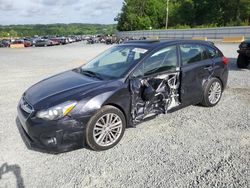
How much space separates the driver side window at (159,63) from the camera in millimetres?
4355

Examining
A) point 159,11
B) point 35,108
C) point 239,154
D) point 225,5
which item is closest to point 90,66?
point 35,108

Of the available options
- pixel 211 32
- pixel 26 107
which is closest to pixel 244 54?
pixel 26 107

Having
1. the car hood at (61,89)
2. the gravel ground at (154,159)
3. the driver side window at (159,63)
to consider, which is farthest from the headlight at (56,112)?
the driver side window at (159,63)

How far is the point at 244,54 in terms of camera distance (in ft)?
31.4

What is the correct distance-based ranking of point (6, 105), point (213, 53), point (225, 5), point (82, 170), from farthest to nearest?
point (225, 5) < point (6, 105) < point (213, 53) < point (82, 170)

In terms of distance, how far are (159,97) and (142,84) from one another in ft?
1.51

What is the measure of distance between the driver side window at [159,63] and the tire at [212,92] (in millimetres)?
1064

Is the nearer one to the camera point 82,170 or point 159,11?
point 82,170

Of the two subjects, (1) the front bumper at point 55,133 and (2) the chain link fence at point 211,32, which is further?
(2) the chain link fence at point 211,32

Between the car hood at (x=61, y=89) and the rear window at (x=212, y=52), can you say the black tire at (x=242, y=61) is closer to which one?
the rear window at (x=212, y=52)

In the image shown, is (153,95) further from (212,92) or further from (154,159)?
(212,92)

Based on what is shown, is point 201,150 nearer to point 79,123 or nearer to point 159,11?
point 79,123

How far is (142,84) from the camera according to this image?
14.1ft

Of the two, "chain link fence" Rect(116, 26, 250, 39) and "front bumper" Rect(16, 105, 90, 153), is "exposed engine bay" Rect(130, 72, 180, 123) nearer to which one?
"front bumper" Rect(16, 105, 90, 153)
